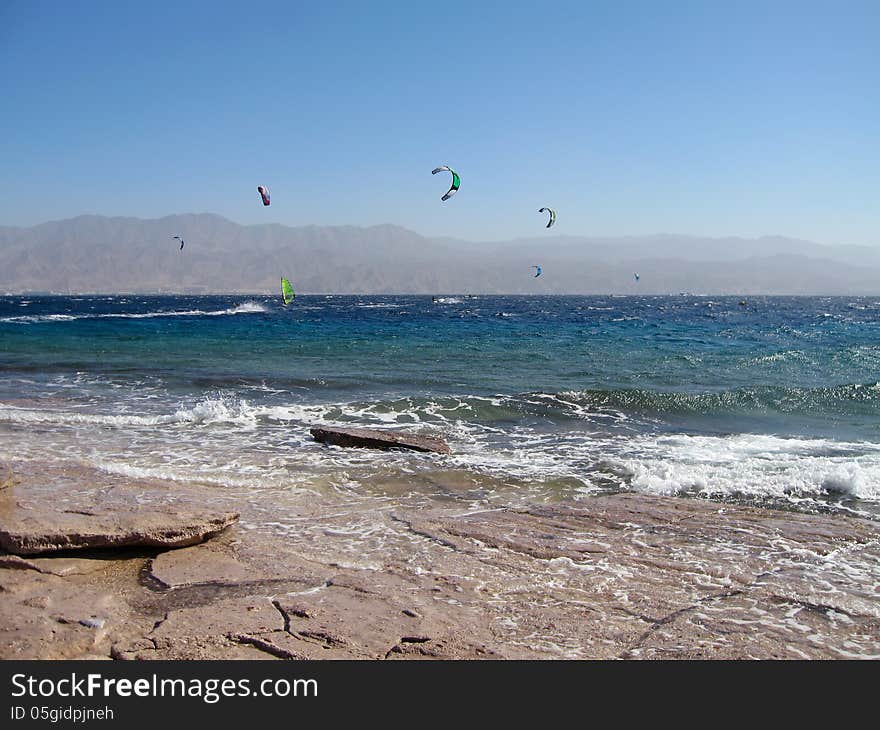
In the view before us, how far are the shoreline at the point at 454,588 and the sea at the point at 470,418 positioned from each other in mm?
1238

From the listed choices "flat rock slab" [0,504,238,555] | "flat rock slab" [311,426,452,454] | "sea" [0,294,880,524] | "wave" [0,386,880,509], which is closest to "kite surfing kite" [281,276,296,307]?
"sea" [0,294,880,524]

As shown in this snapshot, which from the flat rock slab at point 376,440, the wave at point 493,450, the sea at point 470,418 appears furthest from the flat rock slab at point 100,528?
the flat rock slab at point 376,440

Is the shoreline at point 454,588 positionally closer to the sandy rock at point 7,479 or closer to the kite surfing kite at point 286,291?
the sandy rock at point 7,479

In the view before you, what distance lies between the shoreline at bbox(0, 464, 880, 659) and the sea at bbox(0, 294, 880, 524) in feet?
4.06

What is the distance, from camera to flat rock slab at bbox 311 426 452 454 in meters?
11.5

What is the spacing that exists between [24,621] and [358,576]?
2.54m

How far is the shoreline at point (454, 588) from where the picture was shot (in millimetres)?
4574

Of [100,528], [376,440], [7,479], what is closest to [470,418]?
[376,440]

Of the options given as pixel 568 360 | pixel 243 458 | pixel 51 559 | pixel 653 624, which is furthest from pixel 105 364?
pixel 653 624

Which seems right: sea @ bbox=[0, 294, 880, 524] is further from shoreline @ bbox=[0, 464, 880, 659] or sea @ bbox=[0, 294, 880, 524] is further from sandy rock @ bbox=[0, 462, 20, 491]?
sandy rock @ bbox=[0, 462, 20, 491]

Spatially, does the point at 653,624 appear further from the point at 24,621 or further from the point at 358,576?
the point at 24,621

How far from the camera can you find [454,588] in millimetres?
5617

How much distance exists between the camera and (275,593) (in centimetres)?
527
